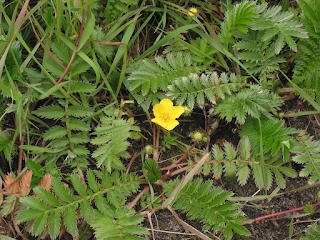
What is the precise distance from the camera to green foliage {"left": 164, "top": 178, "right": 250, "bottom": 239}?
82.2 inches

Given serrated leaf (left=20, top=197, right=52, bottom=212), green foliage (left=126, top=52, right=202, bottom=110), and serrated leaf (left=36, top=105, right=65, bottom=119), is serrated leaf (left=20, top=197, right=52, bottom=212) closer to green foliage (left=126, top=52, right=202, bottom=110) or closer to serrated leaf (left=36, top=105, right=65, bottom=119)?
serrated leaf (left=36, top=105, right=65, bottom=119)

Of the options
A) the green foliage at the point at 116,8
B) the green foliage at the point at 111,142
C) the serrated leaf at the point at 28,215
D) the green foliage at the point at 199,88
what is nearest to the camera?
the serrated leaf at the point at 28,215

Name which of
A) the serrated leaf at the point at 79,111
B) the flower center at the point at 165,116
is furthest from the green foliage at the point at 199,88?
the serrated leaf at the point at 79,111

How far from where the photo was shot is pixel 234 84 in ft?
7.88

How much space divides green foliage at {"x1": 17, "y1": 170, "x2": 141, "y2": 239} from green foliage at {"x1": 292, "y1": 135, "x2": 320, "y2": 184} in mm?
1134

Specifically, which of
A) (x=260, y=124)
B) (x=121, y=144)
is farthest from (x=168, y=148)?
(x=260, y=124)

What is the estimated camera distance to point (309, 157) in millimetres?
2275

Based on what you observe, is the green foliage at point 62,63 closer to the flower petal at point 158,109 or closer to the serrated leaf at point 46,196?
the flower petal at point 158,109

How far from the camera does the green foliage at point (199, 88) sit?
235cm

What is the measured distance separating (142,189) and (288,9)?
1.80 metres

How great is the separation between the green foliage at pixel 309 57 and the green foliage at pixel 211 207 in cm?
102

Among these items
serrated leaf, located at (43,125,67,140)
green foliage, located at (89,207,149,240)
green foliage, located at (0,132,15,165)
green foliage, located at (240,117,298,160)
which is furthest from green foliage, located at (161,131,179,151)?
green foliage, located at (0,132,15,165)

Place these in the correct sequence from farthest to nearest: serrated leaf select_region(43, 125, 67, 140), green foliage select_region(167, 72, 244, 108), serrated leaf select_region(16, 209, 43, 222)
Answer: green foliage select_region(167, 72, 244, 108) < serrated leaf select_region(43, 125, 67, 140) < serrated leaf select_region(16, 209, 43, 222)

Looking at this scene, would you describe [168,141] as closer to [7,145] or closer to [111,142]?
[111,142]
